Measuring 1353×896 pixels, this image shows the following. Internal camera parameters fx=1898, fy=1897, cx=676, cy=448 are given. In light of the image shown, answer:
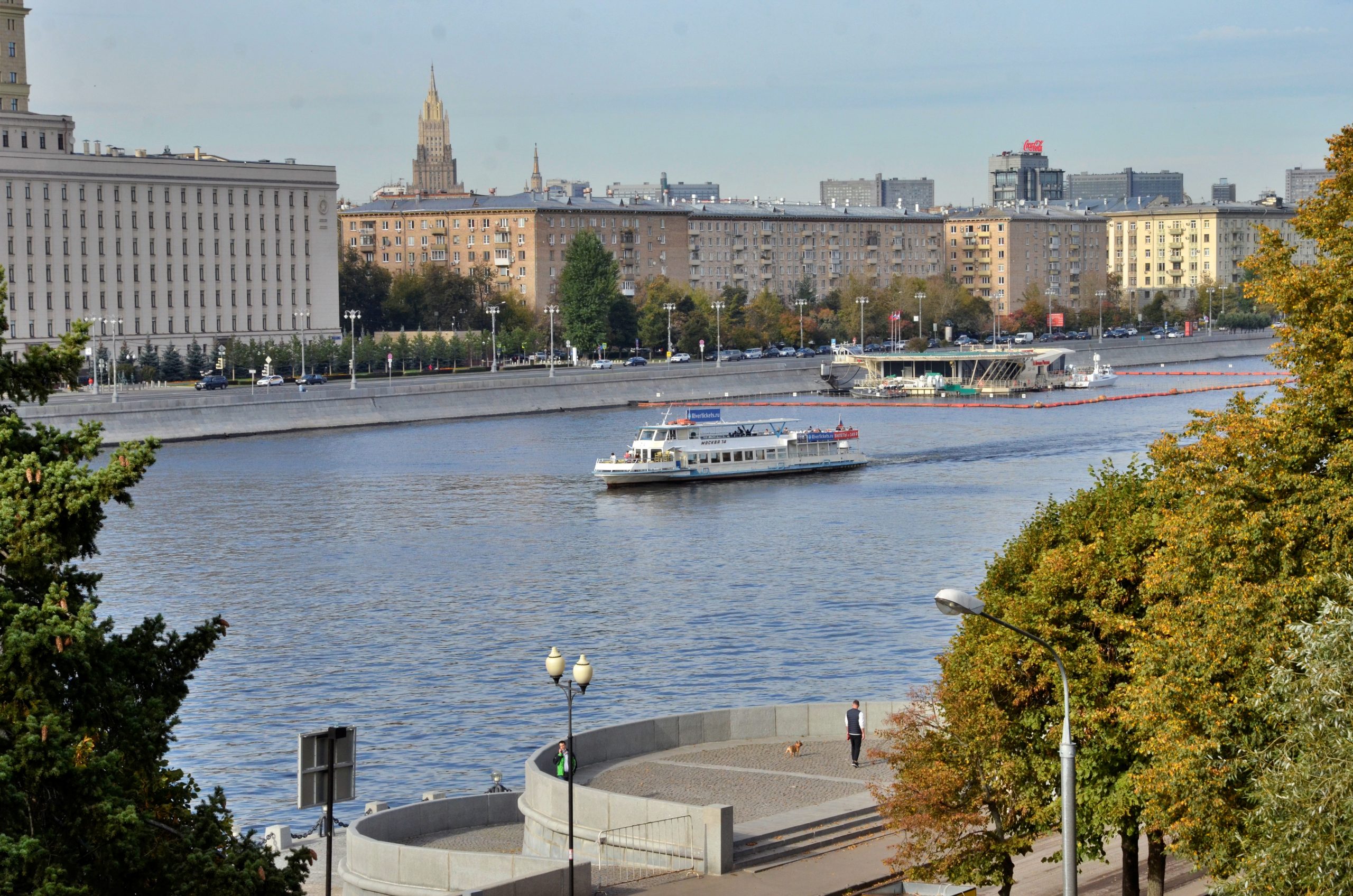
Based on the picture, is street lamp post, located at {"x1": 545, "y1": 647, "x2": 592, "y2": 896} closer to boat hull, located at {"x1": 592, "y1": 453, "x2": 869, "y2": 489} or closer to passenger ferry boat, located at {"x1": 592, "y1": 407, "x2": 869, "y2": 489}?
boat hull, located at {"x1": 592, "y1": 453, "x2": 869, "y2": 489}

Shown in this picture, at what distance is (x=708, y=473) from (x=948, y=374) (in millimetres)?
62150

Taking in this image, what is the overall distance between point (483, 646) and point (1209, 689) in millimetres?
24045

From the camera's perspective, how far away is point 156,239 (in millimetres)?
132375

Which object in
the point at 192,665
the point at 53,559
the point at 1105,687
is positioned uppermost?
the point at 53,559

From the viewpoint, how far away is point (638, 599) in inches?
1827

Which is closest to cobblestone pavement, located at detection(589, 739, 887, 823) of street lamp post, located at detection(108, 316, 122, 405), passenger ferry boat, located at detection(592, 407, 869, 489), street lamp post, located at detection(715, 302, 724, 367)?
passenger ferry boat, located at detection(592, 407, 869, 489)

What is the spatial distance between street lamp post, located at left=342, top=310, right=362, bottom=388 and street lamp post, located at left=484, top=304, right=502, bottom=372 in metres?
8.84

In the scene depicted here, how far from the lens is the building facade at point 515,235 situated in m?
163

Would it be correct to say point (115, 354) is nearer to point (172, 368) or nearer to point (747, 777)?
point (172, 368)

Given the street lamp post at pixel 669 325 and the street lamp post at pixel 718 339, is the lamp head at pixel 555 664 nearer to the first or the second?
the street lamp post at pixel 718 339

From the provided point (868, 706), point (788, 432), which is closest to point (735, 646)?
point (868, 706)

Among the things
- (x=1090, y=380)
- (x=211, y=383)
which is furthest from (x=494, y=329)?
(x=1090, y=380)

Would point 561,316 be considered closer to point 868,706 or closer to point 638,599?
point 638,599

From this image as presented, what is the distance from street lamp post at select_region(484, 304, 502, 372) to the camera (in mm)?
124125
